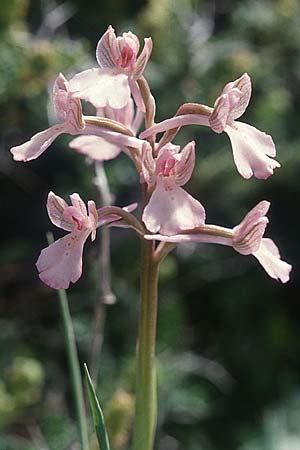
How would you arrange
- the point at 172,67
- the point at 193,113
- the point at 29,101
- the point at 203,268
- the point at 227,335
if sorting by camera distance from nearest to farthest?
the point at 193,113, the point at 29,101, the point at 172,67, the point at 203,268, the point at 227,335

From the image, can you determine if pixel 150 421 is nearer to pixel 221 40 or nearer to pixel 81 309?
pixel 81 309

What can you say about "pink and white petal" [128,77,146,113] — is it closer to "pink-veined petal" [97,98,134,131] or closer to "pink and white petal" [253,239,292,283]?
"pink-veined petal" [97,98,134,131]

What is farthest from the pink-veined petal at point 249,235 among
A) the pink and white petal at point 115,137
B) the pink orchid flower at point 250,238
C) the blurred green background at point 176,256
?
the blurred green background at point 176,256

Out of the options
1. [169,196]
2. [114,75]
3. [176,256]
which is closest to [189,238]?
[169,196]

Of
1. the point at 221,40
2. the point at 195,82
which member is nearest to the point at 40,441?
the point at 195,82

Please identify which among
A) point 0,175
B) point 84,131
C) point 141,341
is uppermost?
point 84,131

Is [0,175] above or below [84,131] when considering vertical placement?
below

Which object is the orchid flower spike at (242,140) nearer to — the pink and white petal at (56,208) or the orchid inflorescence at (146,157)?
the orchid inflorescence at (146,157)
